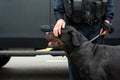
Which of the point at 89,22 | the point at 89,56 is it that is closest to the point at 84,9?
the point at 89,22

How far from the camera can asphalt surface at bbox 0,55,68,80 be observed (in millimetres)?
8922

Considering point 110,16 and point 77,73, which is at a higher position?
point 110,16

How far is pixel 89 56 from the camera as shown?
16.5 feet

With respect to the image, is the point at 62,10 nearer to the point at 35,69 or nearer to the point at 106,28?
the point at 106,28

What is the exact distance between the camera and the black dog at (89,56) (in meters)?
4.97

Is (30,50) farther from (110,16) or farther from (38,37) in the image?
(110,16)

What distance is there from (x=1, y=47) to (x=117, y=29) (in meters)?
2.28

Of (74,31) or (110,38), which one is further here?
(110,38)

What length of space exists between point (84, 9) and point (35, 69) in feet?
16.5

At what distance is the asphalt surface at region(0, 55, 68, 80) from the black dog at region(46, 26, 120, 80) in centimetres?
376

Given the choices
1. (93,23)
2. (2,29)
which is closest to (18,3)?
(2,29)

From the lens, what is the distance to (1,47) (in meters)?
7.89

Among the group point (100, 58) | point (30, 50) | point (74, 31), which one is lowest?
point (30, 50)

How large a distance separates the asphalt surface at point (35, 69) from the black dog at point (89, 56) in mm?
3756
